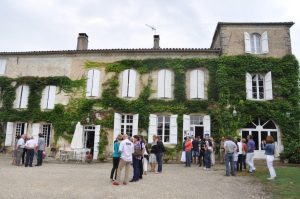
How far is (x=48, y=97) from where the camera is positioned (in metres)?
19.5

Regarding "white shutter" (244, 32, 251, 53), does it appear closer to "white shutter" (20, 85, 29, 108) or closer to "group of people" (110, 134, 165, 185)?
"group of people" (110, 134, 165, 185)

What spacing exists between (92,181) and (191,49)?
1201cm

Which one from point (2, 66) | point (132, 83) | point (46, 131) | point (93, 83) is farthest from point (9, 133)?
point (132, 83)

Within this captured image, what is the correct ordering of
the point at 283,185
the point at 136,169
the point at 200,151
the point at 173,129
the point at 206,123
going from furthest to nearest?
1. the point at 173,129
2. the point at 206,123
3. the point at 200,151
4. the point at 136,169
5. the point at 283,185

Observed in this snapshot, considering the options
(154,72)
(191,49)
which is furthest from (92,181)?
(191,49)

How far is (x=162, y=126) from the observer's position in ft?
58.7

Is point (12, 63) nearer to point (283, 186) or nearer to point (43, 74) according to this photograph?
point (43, 74)

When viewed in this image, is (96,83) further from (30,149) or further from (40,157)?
(30,149)

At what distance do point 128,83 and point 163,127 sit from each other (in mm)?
3722

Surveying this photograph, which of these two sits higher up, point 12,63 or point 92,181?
point 12,63

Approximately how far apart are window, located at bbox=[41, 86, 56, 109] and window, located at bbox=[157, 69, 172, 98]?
728 centimetres

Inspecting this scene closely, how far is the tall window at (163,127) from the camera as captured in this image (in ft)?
58.2

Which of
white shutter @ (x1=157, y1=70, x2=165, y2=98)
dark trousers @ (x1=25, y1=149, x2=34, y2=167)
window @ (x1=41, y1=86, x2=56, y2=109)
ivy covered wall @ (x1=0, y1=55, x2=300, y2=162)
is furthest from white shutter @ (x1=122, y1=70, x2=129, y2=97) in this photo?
dark trousers @ (x1=25, y1=149, x2=34, y2=167)

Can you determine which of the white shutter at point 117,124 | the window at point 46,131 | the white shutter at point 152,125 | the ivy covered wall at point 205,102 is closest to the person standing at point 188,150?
the ivy covered wall at point 205,102
